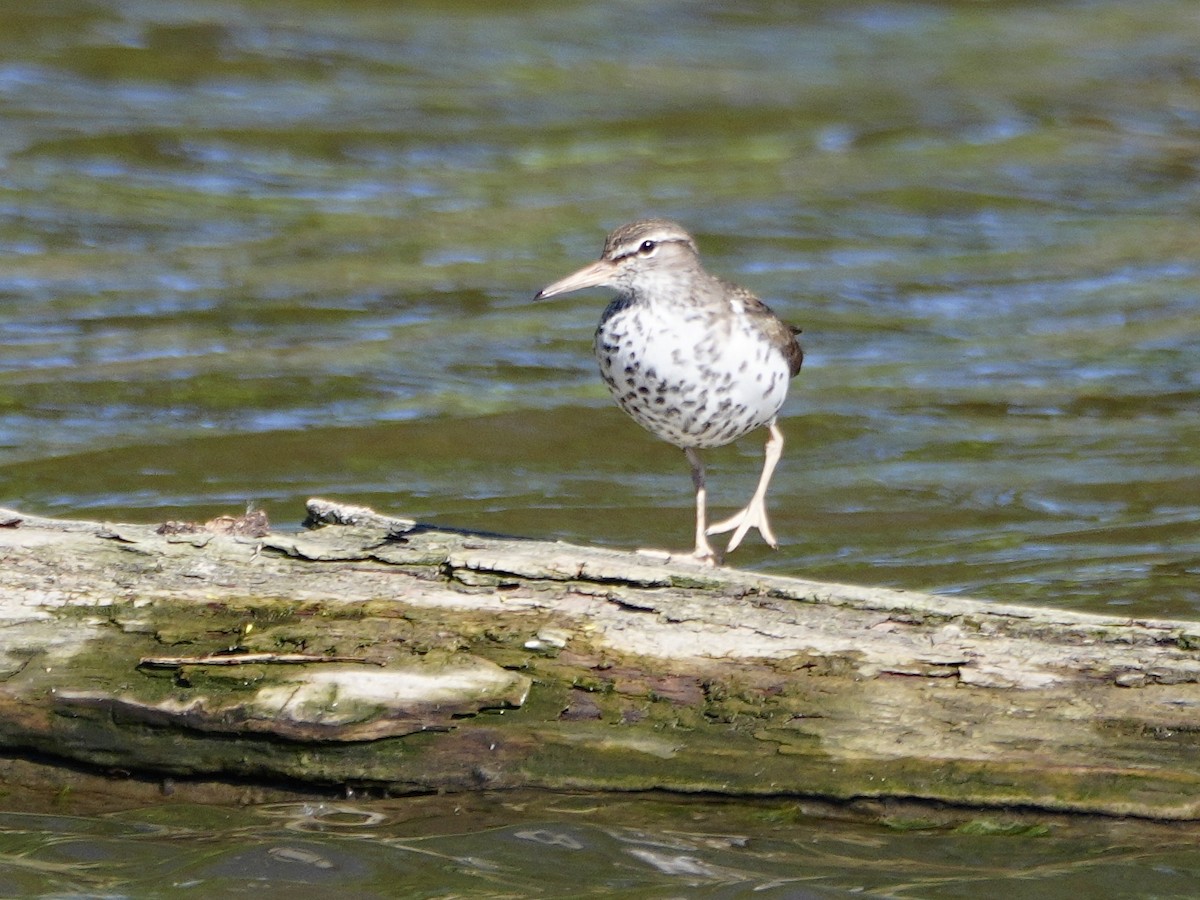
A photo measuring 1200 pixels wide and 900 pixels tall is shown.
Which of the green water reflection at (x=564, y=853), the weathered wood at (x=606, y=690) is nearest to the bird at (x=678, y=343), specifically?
the weathered wood at (x=606, y=690)

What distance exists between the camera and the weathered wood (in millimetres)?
6035

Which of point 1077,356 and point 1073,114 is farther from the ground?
point 1073,114

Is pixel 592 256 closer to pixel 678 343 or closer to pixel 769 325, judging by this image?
pixel 769 325

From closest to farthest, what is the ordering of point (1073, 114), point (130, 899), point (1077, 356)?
point (130, 899), point (1077, 356), point (1073, 114)

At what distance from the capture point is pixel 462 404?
1250cm

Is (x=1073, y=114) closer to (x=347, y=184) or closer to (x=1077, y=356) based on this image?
(x=1077, y=356)

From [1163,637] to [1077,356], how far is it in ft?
25.7

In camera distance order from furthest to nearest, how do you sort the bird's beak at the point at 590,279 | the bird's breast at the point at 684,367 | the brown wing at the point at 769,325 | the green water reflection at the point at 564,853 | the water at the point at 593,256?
the water at the point at 593,256 → the brown wing at the point at 769,325 → the bird's beak at the point at 590,279 → the bird's breast at the point at 684,367 → the green water reflection at the point at 564,853

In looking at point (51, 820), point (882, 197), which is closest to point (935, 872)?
point (51, 820)

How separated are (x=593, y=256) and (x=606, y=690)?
903 cm

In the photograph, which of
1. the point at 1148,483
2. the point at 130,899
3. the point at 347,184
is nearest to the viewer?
the point at 130,899

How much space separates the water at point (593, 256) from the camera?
11000 millimetres

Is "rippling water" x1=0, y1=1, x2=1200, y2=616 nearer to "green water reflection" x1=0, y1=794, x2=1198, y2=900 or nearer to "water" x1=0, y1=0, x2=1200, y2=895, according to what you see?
"water" x1=0, y1=0, x2=1200, y2=895

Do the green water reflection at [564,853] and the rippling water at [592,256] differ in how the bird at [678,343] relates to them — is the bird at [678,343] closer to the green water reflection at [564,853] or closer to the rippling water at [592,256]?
the green water reflection at [564,853]
